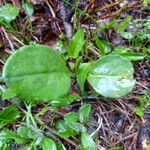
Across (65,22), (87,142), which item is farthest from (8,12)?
(87,142)

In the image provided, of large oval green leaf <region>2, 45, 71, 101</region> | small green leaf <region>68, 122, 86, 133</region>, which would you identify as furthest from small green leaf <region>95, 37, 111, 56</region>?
small green leaf <region>68, 122, 86, 133</region>

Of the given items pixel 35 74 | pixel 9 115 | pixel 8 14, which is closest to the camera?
pixel 35 74

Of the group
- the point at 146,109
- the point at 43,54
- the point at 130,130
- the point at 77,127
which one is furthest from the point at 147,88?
the point at 43,54

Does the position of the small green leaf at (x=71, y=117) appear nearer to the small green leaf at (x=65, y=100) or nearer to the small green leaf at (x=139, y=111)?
the small green leaf at (x=65, y=100)

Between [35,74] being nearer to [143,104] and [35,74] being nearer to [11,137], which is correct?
[11,137]

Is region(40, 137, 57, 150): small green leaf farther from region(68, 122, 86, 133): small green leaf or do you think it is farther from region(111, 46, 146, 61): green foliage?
region(111, 46, 146, 61): green foliage

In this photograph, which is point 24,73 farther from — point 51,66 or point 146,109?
point 146,109

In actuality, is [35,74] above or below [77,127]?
above

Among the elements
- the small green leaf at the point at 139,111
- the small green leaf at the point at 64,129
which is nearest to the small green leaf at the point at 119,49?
the small green leaf at the point at 139,111
